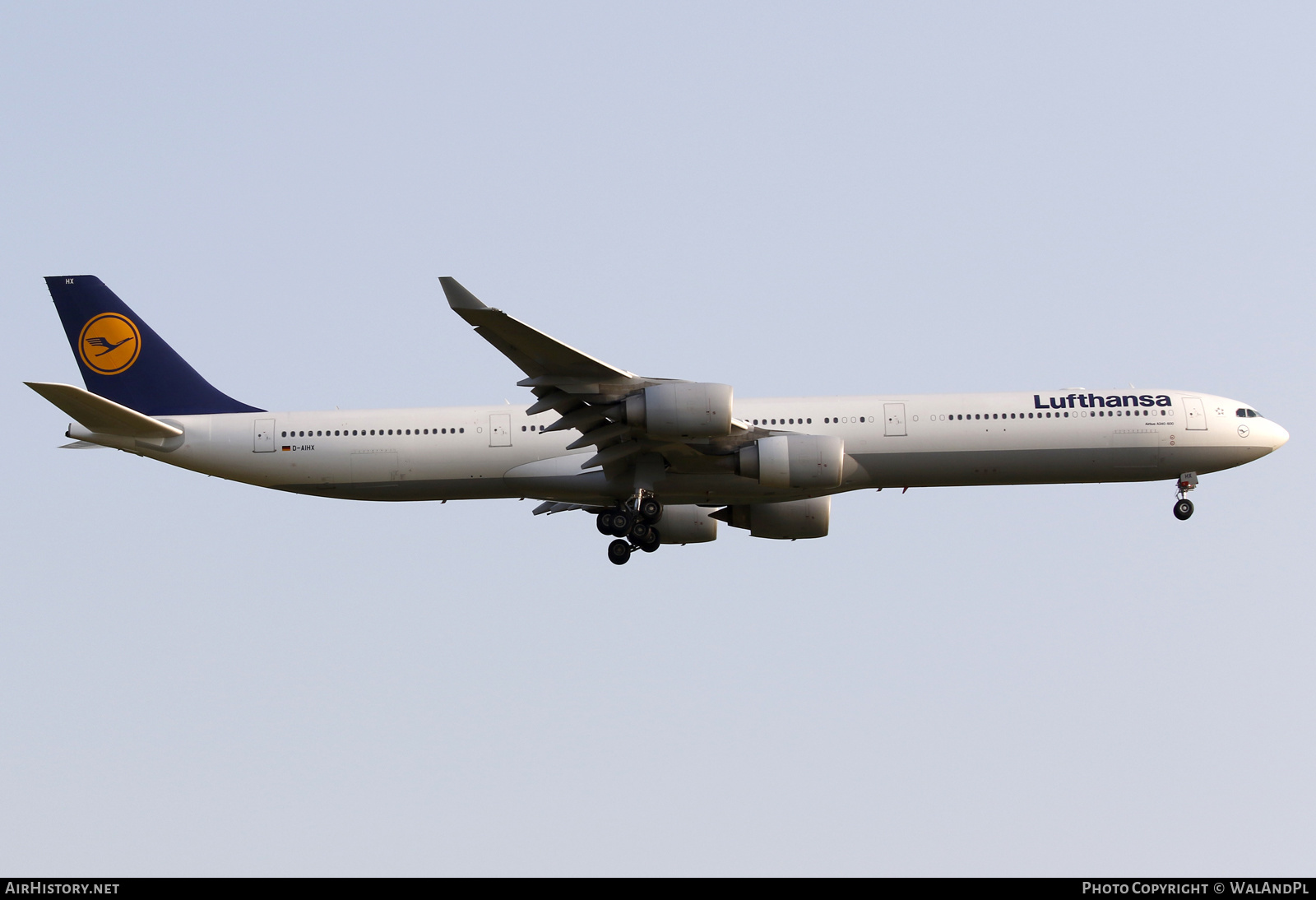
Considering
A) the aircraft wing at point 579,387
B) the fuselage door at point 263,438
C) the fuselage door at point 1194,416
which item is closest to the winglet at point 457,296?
the aircraft wing at point 579,387

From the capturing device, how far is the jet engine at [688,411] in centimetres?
2911

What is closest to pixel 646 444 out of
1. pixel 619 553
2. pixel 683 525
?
pixel 619 553

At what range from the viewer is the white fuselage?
32.5m

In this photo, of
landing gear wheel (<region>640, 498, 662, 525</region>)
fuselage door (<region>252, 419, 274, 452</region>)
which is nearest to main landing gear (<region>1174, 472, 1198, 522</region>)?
landing gear wheel (<region>640, 498, 662, 525</region>)

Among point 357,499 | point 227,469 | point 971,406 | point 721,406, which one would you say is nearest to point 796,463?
point 721,406

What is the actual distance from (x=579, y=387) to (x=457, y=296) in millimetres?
4331

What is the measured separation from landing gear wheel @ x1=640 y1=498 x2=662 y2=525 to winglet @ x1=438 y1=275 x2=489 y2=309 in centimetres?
773

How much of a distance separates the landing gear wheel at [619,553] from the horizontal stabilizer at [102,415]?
11511mm

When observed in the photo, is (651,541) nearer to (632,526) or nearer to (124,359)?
(632,526)

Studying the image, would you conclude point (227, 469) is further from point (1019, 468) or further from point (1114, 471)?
point (1114, 471)

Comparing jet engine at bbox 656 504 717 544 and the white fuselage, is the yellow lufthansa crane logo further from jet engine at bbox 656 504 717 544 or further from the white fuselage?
jet engine at bbox 656 504 717 544

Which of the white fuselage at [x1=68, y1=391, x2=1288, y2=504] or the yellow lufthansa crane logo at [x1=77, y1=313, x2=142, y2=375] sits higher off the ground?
the yellow lufthansa crane logo at [x1=77, y1=313, x2=142, y2=375]

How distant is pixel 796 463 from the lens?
3073 centimetres

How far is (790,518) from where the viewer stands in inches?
1412
